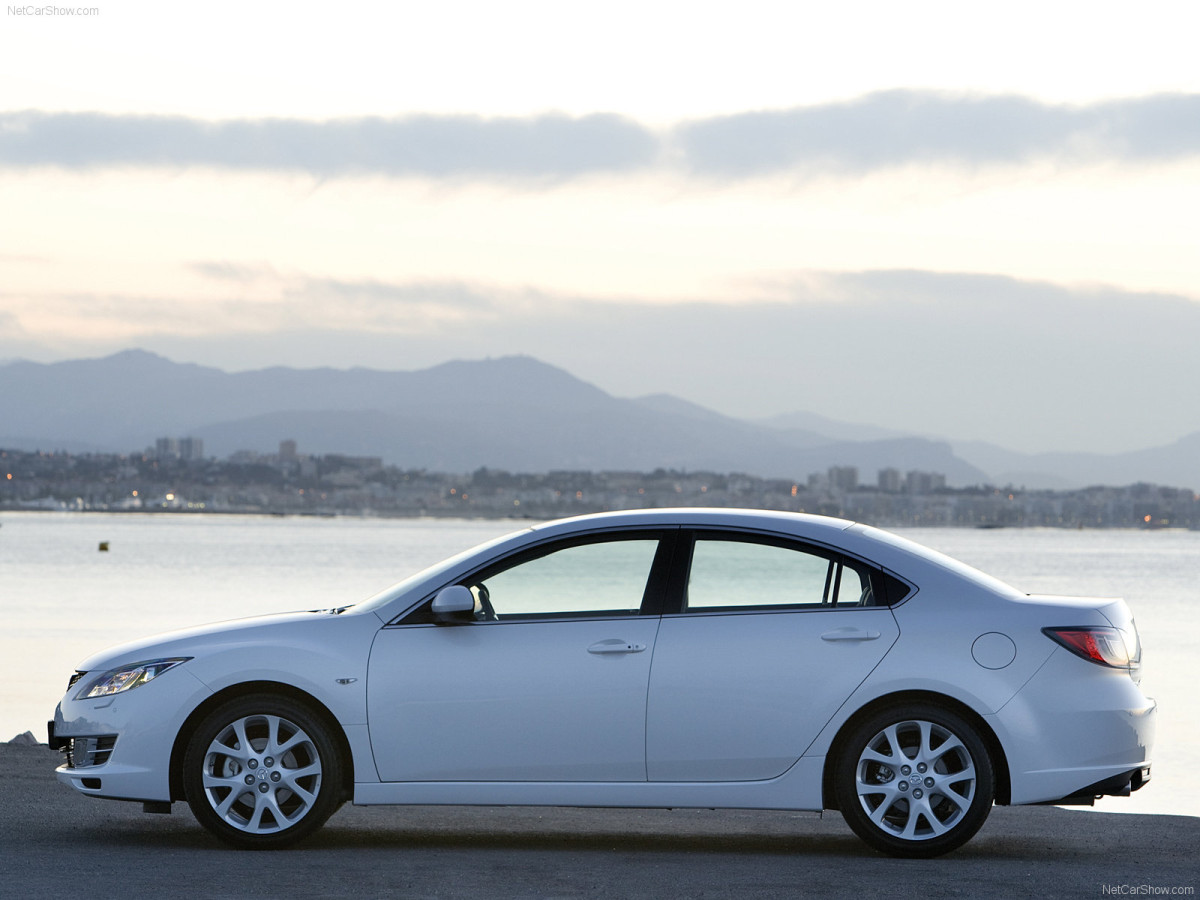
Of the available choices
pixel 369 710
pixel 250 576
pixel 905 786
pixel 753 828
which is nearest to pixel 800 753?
pixel 905 786

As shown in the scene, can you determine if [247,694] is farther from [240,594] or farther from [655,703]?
[240,594]

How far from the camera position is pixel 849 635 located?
7.52 m

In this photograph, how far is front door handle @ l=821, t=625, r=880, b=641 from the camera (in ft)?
24.7

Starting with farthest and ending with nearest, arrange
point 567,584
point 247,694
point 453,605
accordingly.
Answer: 1. point 247,694
2. point 567,584
3. point 453,605

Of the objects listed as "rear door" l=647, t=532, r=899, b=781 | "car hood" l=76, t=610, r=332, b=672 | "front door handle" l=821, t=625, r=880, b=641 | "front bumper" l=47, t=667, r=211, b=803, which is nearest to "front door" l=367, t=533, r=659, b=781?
"rear door" l=647, t=532, r=899, b=781

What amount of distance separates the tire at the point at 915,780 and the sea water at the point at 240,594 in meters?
8.21

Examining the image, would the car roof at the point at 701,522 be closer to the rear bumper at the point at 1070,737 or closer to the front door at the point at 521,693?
the front door at the point at 521,693

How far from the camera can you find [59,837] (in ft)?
26.3

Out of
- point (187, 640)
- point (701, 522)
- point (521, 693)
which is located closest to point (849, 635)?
point (701, 522)

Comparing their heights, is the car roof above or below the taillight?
above

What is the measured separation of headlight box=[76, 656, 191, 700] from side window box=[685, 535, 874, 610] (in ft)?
8.27

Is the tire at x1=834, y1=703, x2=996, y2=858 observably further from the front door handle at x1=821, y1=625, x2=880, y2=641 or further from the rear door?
the front door handle at x1=821, y1=625, x2=880, y2=641

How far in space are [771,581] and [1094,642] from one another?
154cm

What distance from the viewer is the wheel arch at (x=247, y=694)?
25.0 ft
